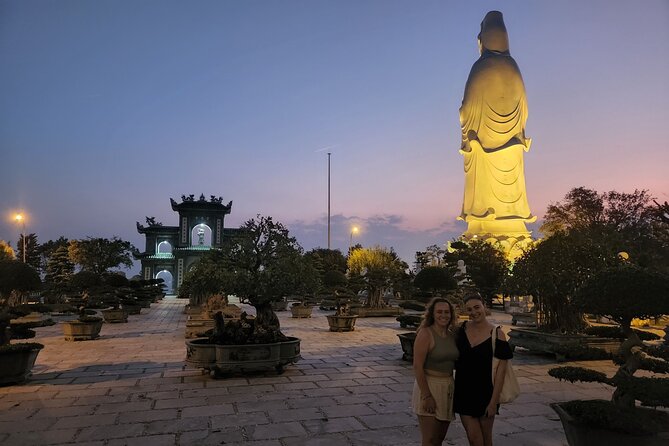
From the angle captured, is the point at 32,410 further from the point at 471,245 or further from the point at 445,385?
the point at 471,245

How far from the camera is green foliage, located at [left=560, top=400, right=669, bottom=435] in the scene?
407 cm

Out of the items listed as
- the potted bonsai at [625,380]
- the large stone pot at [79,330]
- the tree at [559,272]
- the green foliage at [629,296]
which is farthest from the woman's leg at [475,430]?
the large stone pot at [79,330]

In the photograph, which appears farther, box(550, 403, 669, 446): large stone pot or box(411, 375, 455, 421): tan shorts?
box(550, 403, 669, 446): large stone pot

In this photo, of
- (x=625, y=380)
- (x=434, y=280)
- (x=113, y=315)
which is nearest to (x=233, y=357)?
(x=625, y=380)

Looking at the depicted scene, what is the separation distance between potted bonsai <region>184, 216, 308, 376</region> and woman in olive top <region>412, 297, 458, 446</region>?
17.1ft

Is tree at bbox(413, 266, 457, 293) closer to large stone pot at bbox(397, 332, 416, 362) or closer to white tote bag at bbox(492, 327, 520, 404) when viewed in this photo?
large stone pot at bbox(397, 332, 416, 362)

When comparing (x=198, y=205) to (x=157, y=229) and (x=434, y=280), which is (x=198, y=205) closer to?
(x=157, y=229)

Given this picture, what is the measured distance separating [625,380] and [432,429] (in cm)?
191

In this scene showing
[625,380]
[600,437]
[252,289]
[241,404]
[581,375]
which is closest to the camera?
[600,437]

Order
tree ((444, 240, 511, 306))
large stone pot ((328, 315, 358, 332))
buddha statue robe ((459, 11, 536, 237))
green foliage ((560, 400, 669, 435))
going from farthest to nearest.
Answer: buddha statue robe ((459, 11, 536, 237)), tree ((444, 240, 511, 306)), large stone pot ((328, 315, 358, 332)), green foliage ((560, 400, 669, 435))

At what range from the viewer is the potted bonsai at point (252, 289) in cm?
862

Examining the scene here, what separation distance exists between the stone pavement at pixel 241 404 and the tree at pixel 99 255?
20.5 metres

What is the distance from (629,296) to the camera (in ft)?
16.0

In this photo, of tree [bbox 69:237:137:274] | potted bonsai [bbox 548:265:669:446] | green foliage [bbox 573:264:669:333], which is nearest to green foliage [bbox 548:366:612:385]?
potted bonsai [bbox 548:265:669:446]
